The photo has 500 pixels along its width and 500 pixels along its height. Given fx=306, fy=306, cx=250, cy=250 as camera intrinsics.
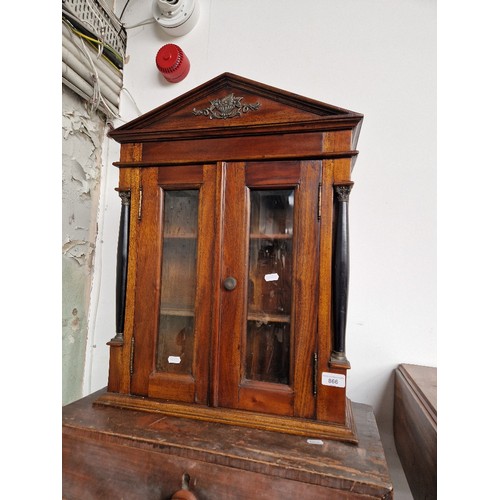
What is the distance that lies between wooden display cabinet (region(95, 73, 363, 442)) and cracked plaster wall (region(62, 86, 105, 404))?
1.61 feet

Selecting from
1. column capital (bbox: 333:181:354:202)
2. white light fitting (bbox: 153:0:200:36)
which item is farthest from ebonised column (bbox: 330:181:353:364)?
white light fitting (bbox: 153:0:200:36)

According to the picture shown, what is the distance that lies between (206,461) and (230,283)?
44 cm

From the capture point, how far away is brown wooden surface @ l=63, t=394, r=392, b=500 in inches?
26.3

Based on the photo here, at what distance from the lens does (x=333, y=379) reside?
807mm

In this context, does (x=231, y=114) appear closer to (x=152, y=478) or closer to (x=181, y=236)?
(x=181, y=236)

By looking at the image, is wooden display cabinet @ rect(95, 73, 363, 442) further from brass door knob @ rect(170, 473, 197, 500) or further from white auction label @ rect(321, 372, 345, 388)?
brass door knob @ rect(170, 473, 197, 500)

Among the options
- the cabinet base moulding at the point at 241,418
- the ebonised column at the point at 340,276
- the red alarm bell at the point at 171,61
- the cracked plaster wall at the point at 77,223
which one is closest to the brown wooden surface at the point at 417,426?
the cabinet base moulding at the point at 241,418

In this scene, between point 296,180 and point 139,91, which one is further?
point 139,91

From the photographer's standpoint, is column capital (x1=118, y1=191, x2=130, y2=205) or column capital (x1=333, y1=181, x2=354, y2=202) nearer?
column capital (x1=333, y1=181, x2=354, y2=202)

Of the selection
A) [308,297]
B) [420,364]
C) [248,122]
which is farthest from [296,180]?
[420,364]
